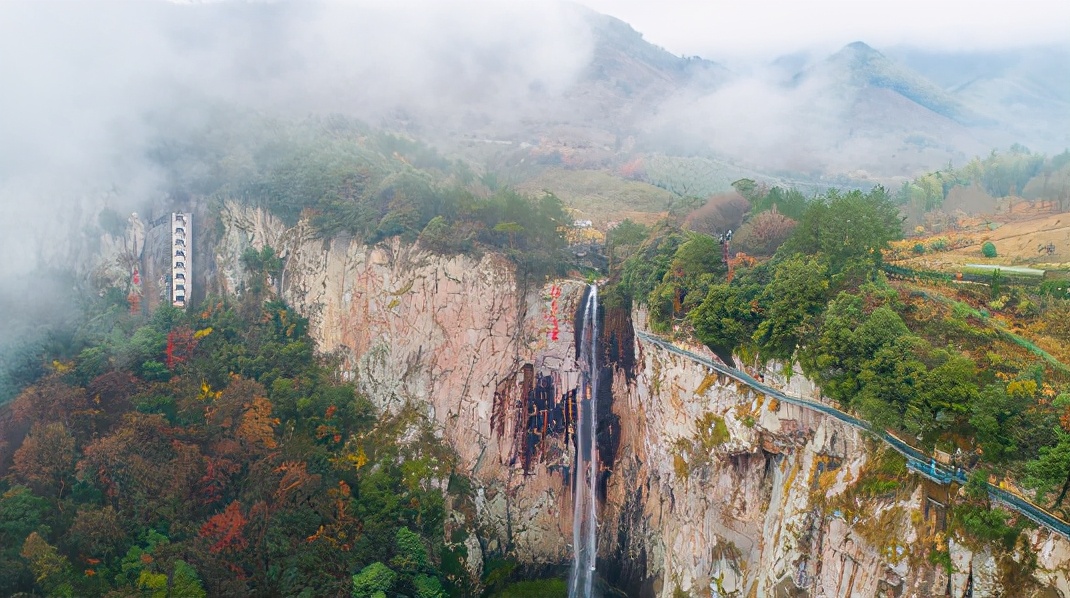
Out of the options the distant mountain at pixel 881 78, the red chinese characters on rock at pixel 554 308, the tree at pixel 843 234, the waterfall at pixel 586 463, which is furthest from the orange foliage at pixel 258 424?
the distant mountain at pixel 881 78

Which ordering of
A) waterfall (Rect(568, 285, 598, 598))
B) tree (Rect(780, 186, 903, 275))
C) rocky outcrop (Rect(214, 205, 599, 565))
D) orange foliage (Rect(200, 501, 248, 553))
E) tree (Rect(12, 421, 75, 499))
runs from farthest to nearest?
1. rocky outcrop (Rect(214, 205, 599, 565))
2. waterfall (Rect(568, 285, 598, 598))
3. orange foliage (Rect(200, 501, 248, 553))
4. tree (Rect(12, 421, 75, 499))
5. tree (Rect(780, 186, 903, 275))

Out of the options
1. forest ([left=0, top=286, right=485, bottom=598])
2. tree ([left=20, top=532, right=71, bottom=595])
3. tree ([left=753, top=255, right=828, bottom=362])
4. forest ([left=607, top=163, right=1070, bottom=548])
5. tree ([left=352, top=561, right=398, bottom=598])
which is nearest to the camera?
forest ([left=607, top=163, right=1070, bottom=548])

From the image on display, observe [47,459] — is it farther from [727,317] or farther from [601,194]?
[601,194]

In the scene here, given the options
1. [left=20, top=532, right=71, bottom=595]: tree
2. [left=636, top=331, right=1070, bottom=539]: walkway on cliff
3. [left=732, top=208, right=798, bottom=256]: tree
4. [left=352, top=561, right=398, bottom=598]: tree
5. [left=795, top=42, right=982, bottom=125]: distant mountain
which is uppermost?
[left=795, top=42, right=982, bottom=125]: distant mountain

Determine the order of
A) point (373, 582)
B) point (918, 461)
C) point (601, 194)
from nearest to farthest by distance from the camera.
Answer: point (918, 461) → point (373, 582) → point (601, 194)

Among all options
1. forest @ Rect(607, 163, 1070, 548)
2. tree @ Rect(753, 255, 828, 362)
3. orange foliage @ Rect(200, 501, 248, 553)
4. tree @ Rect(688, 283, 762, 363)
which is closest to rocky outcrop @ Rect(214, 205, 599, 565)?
forest @ Rect(607, 163, 1070, 548)

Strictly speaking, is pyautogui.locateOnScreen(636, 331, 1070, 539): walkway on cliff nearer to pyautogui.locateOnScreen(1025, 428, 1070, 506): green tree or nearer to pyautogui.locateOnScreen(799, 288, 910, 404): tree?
pyautogui.locateOnScreen(1025, 428, 1070, 506): green tree

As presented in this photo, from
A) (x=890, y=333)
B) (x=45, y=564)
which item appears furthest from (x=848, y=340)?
(x=45, y=564)
